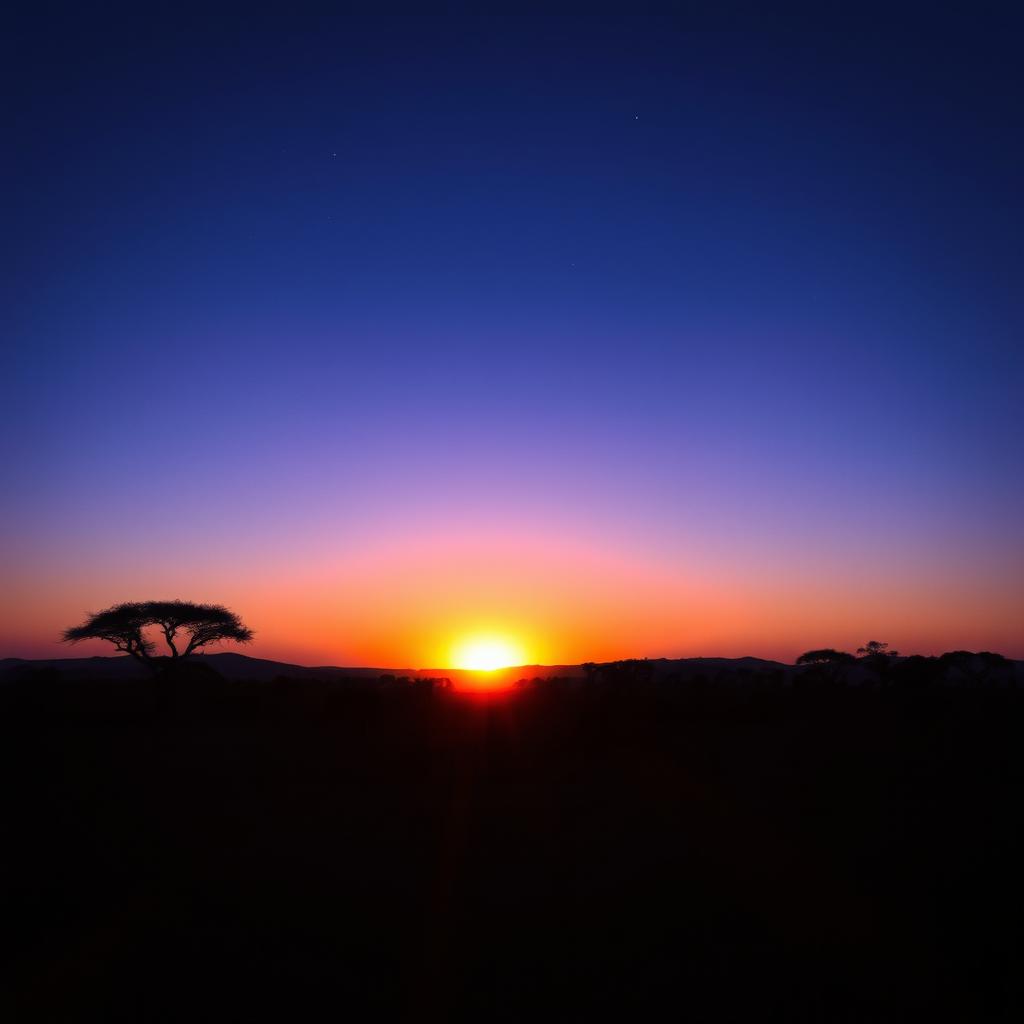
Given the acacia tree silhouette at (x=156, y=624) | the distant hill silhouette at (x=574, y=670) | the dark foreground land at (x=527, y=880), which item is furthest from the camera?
the distant hill silhouette at (x=574, y=670)

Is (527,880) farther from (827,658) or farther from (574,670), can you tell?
(574,670)

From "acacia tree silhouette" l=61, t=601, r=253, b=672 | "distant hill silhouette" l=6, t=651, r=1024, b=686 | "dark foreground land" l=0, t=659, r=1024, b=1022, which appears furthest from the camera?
"distant hill silhouette" l=6, t=651, r=1024, b=686

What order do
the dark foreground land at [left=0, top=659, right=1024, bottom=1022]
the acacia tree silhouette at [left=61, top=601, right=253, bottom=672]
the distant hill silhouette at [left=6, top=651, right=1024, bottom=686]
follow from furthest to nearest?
1. the distant hill silhouette at [left=6, top=651, right=1024, bottom=686]
2. the acacia tree silhouette at [left=61, top=601, right=253, bottom=672]
3. the dark foreground land at [left=0, top=659, right=1024, bottom=1022]

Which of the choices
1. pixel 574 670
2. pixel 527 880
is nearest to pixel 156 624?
pixel 527 880

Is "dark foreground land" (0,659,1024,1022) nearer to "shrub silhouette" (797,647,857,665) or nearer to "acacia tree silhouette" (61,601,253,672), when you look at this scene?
"acacia tree silhouette" (61,601,253,672)

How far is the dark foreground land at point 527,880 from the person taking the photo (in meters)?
5.93

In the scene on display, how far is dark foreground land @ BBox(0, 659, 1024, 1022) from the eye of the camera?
5930mm

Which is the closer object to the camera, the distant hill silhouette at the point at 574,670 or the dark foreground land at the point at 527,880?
the dark foreground land at the point at 527,880

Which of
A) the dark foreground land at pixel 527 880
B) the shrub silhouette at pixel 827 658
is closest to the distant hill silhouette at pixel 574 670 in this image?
the shrub silhouette at pixel 827 658

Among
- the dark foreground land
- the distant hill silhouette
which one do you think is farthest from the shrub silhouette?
the dark foreground land

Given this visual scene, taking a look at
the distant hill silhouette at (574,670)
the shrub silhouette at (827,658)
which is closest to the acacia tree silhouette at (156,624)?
the distant hill silhouette at (574,670)

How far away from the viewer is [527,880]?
8.64m

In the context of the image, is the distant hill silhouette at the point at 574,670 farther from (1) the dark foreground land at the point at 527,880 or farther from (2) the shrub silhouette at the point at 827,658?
(1) the dark foreground land at the point at 527,880

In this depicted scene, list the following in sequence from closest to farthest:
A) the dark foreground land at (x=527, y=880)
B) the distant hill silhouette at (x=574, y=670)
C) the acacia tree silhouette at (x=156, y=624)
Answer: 1. the dark foreground land at (x=527, y=880)
2. the acacia tree silhouette at (x=156, y=624)
3. the distant hill silhouette at (x=574, y=670)
